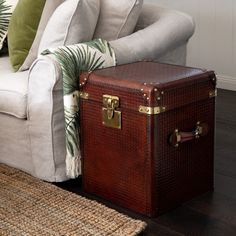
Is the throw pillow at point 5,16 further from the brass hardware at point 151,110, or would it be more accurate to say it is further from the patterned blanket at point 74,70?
the brass hardware at point 151,110

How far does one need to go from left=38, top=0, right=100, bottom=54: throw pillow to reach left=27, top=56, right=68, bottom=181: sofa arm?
7.6 inches

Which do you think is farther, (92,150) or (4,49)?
(4,49)

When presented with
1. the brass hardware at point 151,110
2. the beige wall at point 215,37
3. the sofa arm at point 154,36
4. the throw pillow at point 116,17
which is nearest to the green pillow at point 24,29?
the throw pillow at point 116,17

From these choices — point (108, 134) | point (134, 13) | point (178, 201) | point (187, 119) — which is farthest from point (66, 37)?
point (178, 201)

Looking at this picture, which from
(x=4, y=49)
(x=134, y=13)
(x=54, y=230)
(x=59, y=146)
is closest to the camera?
(x=54, y=230)

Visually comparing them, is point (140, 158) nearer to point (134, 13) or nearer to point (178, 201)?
point (178, 201)

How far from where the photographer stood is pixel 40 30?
2.44m

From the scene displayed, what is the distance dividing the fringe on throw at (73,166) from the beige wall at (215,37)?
1994 mm

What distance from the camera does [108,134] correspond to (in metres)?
1.92

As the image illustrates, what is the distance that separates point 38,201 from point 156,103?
0.63 metres

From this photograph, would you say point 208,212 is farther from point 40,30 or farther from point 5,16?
point 5,16

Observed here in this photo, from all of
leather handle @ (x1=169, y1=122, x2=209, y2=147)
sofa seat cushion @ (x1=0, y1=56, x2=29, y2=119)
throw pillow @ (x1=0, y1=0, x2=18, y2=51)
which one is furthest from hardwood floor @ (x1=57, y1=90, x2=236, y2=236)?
throw pillow @ (x1=0, y1=0, x2=18, y2=51)

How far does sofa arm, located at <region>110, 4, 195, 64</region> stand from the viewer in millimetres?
2162

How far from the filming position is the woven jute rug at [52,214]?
1736mm
